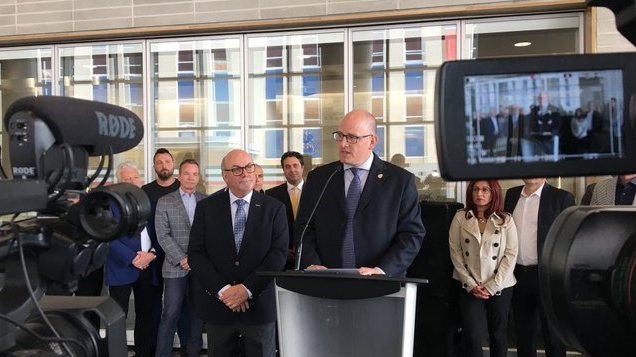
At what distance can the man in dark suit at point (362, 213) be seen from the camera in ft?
8.54

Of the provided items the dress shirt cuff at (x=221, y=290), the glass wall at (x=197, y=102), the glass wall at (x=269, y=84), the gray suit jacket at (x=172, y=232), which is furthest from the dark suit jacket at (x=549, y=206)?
the glass wall at (x=197, y=102)

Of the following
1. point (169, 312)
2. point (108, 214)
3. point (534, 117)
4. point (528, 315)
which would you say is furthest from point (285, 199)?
point (534, 117)

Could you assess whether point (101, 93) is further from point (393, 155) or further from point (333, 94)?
point (393, 155)

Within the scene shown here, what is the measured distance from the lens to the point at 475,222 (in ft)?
12.0

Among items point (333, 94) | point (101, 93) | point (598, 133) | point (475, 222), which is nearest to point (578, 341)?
point (598, 133)

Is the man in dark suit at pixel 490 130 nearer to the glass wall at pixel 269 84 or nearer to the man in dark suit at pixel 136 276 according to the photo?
the man in dark suit at pixel 136 276

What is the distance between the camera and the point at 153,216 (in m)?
4.12

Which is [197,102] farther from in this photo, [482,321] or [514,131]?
[514,131]

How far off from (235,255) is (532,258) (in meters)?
1.89

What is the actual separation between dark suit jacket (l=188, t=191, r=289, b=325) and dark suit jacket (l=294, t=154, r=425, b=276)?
13.8 inches

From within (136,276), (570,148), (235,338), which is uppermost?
(570,148)

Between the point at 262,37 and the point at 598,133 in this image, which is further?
the point at 262,37

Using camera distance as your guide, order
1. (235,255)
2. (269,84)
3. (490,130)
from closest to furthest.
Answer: (490,130) → (235,255) → (269,84)

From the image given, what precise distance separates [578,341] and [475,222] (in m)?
2.77
